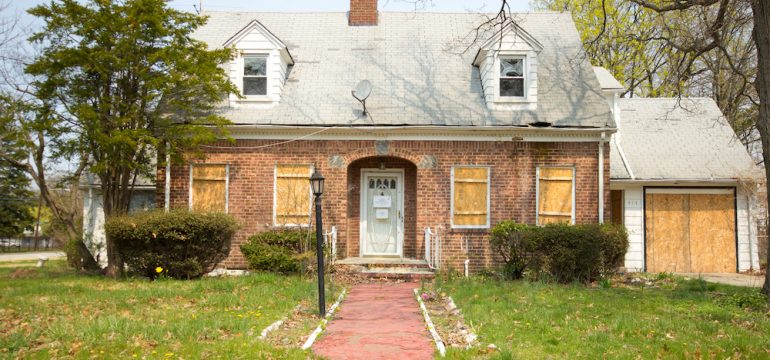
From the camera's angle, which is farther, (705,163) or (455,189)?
(705,163)

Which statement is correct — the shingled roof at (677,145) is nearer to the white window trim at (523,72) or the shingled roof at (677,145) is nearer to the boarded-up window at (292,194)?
the white window trim at (523,72)

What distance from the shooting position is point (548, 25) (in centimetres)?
1880

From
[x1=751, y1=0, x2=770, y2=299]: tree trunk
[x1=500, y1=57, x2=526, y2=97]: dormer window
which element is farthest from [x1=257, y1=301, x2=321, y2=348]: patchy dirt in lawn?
[x1=500, y1=57, x2=526, y2=97]: dormer window

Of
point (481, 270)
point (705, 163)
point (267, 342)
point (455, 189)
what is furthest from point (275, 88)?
point (705, 163)

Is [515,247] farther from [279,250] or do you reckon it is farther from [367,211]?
[279,250]

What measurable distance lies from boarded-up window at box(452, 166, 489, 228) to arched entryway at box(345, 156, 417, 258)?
1.19 m

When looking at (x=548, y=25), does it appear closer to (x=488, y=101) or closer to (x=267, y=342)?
(x=488, y=101)

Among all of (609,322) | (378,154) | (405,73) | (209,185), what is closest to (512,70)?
(405,73)

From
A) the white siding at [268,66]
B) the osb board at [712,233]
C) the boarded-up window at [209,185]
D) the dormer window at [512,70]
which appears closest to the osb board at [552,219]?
the dormer window at [512,70]

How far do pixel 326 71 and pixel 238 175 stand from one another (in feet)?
12.4

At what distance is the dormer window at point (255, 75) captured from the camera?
16.3m

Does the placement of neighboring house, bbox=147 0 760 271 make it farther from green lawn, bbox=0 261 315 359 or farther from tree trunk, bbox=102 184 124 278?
green lawn, bbox=0 261 315 359

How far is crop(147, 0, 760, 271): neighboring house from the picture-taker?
15.5 metres

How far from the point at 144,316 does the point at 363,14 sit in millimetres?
12711
